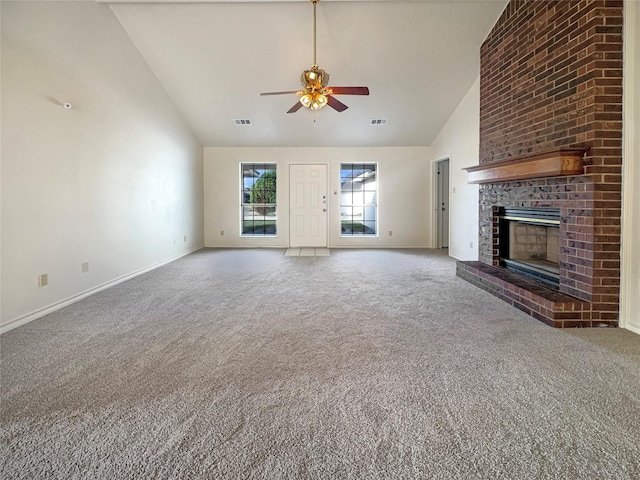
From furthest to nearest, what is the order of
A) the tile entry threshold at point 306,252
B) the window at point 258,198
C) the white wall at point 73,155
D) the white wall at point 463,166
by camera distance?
1. the window at point 258,198
2. the tile entry threshold at point 306,252
3. the white wall at point 463,166
4. the white wall at point 73,155

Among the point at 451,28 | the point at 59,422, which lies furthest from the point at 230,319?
the point at 451,28

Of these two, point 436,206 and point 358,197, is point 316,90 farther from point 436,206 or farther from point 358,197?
point 436,206

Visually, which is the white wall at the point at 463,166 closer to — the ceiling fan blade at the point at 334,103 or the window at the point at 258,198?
→ the ceiling fan blade at the point at 334,103

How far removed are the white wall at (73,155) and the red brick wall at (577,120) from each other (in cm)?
451

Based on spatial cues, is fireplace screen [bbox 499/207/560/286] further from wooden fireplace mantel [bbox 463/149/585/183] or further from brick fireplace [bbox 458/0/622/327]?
wooden fireplace mantel [bbox 463/149/585/183]

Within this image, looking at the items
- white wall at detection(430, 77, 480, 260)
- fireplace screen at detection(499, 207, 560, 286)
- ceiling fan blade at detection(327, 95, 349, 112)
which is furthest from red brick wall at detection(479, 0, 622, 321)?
ceiling fan blade at detection(327, 95, 349, 112)

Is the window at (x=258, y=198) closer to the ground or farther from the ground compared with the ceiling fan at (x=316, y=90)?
closer to the ground

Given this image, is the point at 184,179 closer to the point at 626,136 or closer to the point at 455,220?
the point at 455,220

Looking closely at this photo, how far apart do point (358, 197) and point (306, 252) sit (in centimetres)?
192

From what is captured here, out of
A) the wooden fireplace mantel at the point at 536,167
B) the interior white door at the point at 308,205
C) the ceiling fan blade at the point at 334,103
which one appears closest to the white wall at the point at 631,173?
the wooden fireplace mantel at the point at 536,167

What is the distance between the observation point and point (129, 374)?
79.0 inches

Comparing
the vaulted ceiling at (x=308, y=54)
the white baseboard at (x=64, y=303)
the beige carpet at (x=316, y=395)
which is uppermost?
the vaulted ceiling at (x=308, y=54)

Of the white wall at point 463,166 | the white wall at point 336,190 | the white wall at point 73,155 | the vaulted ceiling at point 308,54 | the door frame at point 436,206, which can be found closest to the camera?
the white wall at point 73,155

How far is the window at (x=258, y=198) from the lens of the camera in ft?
26.9
